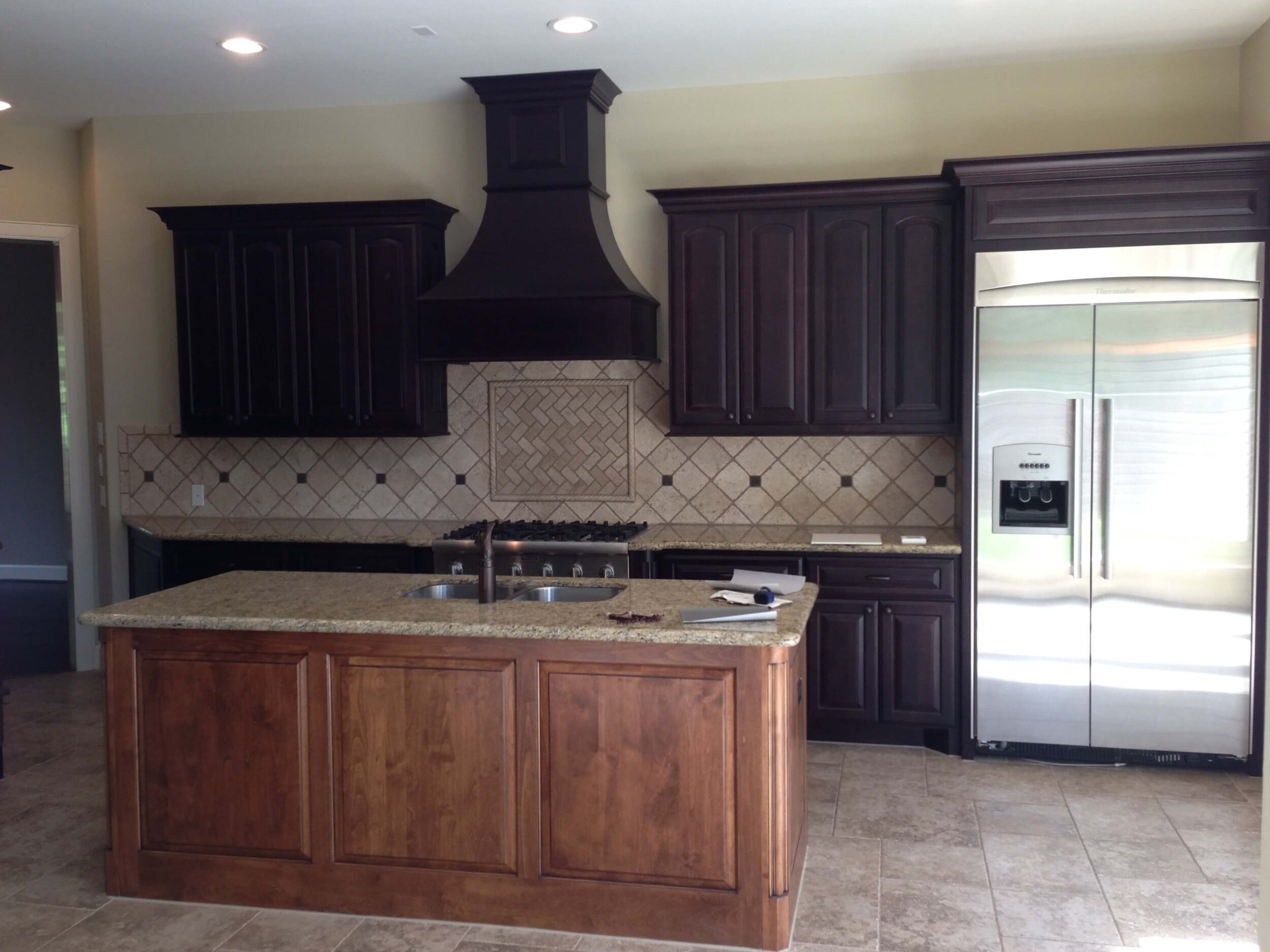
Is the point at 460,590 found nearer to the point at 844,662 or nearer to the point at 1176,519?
the point at 844,662

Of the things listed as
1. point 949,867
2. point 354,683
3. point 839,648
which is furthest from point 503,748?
point 839,648

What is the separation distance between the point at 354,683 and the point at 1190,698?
311 cm

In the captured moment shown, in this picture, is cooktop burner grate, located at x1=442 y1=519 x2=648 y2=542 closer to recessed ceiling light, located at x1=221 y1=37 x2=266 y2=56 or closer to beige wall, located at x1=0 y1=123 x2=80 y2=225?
recessed ceiling light, located at x1=221 y1=37 x2=266 y2=56

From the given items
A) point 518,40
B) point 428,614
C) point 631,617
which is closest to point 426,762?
point 428,614

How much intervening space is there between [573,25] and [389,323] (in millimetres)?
1618

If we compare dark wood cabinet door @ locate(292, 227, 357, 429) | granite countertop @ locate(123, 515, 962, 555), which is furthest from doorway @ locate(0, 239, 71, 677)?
dark wood cabinet door @ locate(292, 227, 357, 429)

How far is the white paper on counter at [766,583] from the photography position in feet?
11.0

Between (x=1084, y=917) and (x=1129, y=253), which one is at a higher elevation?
(x=1129, y=253)

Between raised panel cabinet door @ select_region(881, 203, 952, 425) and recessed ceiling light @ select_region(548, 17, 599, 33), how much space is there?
142 centimetres

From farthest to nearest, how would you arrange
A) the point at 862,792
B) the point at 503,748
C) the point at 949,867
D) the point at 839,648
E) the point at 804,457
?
the point at 804,457 → the point at 839,648 → the point at 862,792 → the point at 949,867 → the point at 503,748

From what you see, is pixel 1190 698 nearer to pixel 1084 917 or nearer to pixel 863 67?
pixel 1084 917

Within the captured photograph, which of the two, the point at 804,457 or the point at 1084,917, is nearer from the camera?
the point at 1084,917

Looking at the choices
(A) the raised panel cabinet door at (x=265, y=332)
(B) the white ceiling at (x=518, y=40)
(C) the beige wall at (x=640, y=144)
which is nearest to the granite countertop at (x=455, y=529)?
(A) the raised panel cabinet door at (x=265, y=332)

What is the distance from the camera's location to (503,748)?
3076 mm
